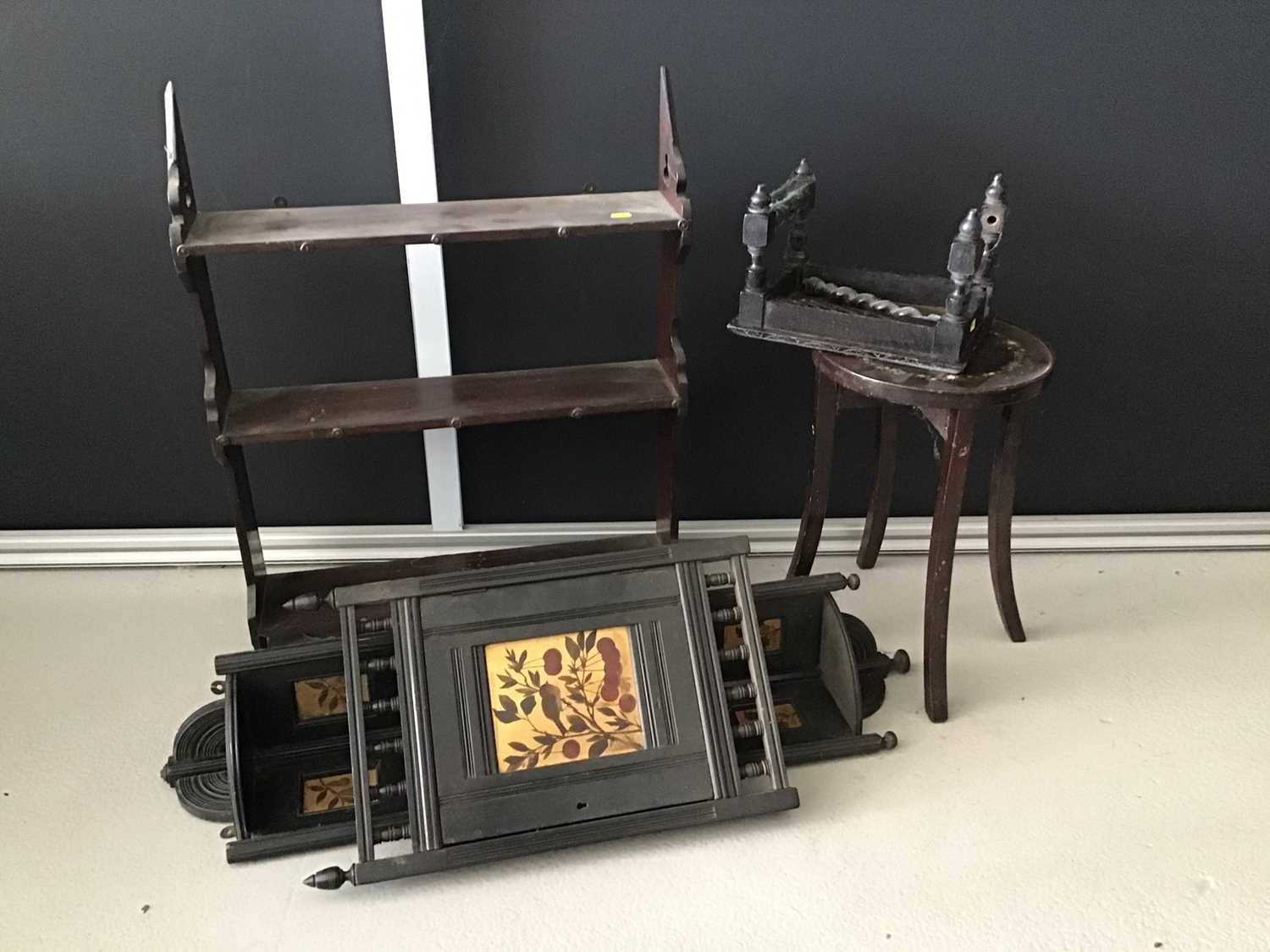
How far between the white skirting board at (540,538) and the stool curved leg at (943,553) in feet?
1.92

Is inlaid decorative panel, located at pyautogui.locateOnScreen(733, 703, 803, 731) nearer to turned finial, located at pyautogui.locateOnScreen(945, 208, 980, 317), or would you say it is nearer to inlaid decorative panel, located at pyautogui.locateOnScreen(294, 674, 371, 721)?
inlaid decorative panel, located at pyautogui.locateOnScreen(294, 674, 371, 721)

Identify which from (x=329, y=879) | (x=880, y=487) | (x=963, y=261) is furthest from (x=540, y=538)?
(x=963, y=261)

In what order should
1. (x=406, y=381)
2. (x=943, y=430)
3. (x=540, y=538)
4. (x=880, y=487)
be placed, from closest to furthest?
(x=943, y=430) < (x=406, y=381) < (x=880, y=487) < (x=540, y=538)

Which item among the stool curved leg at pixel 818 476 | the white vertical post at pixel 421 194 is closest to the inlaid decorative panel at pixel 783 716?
the stool curved leg at pixel 818 476

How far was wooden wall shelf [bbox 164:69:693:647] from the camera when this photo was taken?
6.14 feet

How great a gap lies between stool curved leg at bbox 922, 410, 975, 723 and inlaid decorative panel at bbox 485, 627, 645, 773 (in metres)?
0.60

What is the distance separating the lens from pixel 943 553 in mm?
2014

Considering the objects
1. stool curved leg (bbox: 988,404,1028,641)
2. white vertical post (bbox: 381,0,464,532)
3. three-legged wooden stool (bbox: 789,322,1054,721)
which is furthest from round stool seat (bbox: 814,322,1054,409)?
white vertical post (bbox: 381,0,464,532)

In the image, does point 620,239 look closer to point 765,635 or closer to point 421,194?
point 421,194

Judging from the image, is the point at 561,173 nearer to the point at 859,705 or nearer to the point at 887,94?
the point at 887,94

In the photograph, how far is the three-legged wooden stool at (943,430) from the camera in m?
1.88

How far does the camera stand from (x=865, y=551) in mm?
2584

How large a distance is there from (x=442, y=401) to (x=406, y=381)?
0.15 m

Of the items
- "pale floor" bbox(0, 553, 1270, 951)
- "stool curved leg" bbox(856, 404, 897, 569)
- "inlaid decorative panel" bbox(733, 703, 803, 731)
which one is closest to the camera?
"pale floor" bbox(0, 553, 1270, 951)
